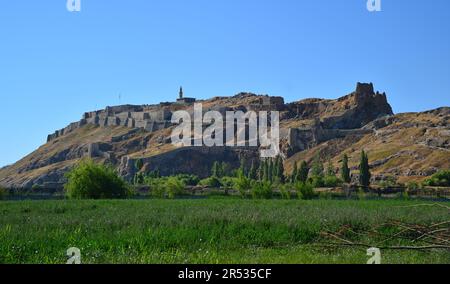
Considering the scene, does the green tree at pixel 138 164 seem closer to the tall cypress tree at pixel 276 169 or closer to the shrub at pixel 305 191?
the tall cypress tree at pixel 276 169

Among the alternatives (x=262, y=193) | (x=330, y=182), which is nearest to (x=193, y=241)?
(x=262, y=193)

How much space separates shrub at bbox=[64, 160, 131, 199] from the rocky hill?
3010 inches

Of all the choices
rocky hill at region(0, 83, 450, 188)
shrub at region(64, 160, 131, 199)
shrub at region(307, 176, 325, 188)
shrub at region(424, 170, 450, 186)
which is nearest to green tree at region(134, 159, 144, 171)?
rocky hill at region(0, 83, 450, 188)

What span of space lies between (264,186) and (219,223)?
50.7 metres

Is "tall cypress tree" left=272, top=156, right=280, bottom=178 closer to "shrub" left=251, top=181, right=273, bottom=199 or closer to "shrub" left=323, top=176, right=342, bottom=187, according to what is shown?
"shrub" left=323, top=176, right=342, bottom=187

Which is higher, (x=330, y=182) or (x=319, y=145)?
(x=319, y=145)

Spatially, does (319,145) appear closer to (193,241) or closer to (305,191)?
(305,191)

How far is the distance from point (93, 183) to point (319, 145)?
11267 centimetres

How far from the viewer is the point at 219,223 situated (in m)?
19.3

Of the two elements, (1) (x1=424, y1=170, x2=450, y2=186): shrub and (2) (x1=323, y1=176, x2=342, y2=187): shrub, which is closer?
(1) (x1=424, y1=170, x2=450, y2=186): shrub

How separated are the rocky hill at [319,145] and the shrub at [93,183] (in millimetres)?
76463

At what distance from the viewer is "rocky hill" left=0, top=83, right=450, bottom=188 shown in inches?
5300

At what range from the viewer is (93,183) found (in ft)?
183

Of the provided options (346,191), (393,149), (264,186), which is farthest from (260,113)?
(264,186)
